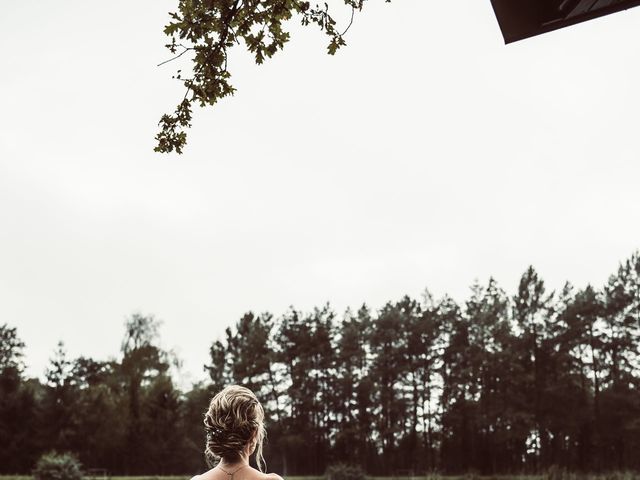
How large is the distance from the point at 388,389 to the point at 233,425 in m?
48.4

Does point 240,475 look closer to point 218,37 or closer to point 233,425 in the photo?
point 233,425

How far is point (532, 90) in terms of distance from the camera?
87.5 m

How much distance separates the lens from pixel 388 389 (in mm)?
49812

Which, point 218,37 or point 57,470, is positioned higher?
point 218,37

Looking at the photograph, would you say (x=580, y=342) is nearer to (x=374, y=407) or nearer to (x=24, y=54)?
(x=374, y=407)

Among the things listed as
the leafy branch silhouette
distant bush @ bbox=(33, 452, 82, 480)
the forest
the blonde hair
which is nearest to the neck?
the blonde hair

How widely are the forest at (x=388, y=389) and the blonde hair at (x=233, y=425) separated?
43256mm

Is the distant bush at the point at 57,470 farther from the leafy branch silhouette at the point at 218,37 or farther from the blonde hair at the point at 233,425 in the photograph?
the leafy branch silhouette at the point at 218,37

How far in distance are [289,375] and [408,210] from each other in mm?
27906

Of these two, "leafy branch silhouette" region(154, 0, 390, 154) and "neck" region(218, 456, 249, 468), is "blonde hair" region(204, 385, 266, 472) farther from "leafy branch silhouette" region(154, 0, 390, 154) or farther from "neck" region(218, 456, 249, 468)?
"leafy branch silhouette" region(154, 0, 390, 154)

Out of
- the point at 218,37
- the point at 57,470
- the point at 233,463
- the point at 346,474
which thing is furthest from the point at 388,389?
the point at 218,37

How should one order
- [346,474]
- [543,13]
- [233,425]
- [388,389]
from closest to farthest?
1. [233,425]
2. [543,13]
3. [346,474]
4. [388,389]

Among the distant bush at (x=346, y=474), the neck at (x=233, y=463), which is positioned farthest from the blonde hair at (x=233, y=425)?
the distant bush at (x=346, y=474)

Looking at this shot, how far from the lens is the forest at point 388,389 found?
4472 centimetres
